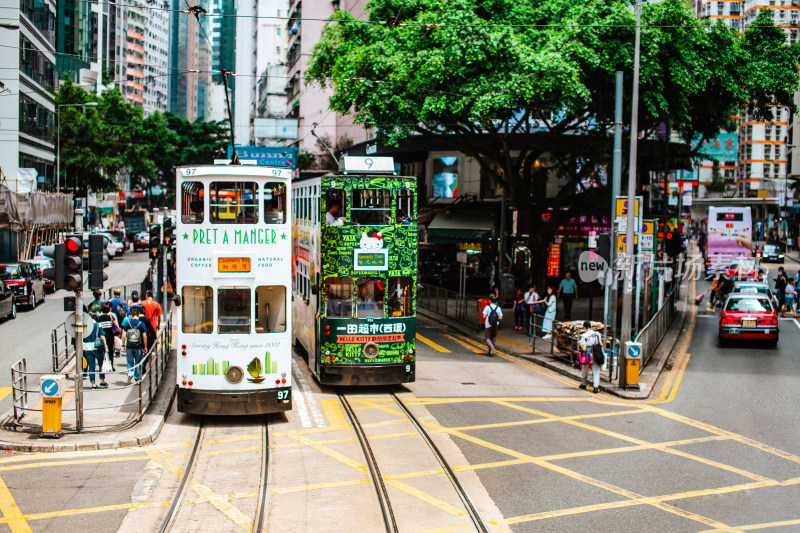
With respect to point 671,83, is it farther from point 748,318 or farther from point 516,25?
point 748,318

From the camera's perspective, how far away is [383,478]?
11.5m

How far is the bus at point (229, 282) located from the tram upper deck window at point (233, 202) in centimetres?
2

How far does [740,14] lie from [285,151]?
266 ft

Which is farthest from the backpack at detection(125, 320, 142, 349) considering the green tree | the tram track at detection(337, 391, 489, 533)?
the green tree

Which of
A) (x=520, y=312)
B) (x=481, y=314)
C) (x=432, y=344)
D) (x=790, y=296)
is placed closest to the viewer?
(x=432, y=344)

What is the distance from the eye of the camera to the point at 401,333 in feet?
57.1

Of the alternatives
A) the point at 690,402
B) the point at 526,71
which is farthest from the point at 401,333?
the point at 526,71

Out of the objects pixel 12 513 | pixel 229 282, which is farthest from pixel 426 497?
pixel 229 282

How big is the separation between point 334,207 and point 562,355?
900 centimetres

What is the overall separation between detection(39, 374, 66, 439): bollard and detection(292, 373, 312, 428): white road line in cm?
401

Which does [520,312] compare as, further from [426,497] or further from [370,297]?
[426,497]

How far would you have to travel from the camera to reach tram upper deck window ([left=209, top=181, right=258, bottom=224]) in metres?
14.3

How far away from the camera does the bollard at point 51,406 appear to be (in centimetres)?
1307

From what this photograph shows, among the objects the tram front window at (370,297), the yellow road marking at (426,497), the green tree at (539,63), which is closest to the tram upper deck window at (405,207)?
the tram front window at (370,297)
